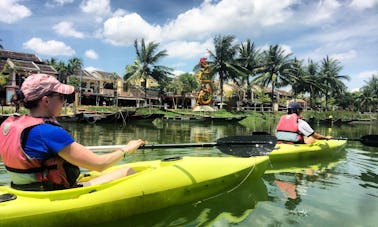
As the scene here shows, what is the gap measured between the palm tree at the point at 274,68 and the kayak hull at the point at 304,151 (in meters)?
30.1

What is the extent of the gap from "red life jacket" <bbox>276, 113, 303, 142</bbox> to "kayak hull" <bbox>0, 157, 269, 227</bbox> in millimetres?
2581

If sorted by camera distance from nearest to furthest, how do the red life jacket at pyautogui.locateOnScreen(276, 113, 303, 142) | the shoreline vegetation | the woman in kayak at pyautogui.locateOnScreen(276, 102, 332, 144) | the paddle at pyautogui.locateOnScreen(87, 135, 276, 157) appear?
the paddle at pyautogui.locateOnScreen(87, 135, 276, 157) < the woman in kayak at pyautogui.locateOnScreen(276, 102, 332, 144) < the red life jacket at pyautogui.locateOnScreen(276, 113, 303, 142) < the shoreline vegetation

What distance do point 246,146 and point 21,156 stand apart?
12.0 feet

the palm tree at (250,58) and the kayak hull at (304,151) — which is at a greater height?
→ the palm tree at (250,58)

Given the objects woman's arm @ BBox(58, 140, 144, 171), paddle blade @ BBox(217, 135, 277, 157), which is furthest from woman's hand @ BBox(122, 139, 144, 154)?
paddle blade @ BBox(217, 135, 277, 157)

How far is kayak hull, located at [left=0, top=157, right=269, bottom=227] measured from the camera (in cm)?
285

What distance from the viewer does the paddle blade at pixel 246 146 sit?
5.33 metres

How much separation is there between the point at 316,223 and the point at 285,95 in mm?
61821

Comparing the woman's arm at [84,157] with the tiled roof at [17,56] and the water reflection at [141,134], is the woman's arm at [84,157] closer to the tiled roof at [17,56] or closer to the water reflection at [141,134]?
the water reflection at [141,134]

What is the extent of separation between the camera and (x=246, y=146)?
5449mm

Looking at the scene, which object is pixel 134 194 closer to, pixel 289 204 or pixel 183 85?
pixel 289 204

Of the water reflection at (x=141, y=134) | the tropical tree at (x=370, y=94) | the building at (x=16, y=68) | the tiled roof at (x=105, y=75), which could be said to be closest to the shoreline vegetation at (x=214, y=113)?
the building at (x=16, y=68)

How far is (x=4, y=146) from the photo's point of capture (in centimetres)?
276

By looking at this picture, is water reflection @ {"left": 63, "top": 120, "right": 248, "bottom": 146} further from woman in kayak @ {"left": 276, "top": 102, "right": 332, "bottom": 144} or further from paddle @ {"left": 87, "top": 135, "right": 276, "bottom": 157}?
paddle @ {"left": 87, "top": 135, "right": 276, "bottom": 157}
